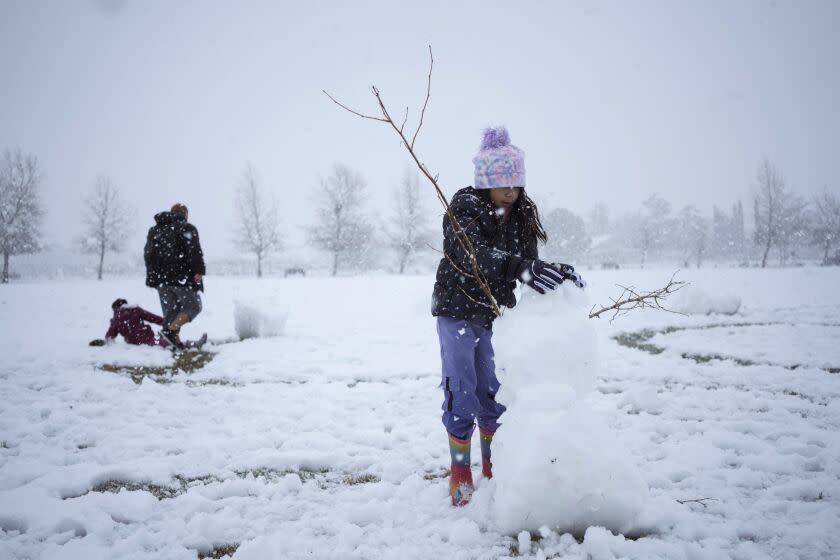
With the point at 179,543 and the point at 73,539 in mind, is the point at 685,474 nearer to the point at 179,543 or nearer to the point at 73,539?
the point at 179,543

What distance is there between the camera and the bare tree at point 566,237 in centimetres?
4341

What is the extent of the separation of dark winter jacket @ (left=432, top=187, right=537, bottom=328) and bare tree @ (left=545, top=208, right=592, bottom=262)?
138ft

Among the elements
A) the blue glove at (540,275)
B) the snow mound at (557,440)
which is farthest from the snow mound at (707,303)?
the blue glove at (540,275)

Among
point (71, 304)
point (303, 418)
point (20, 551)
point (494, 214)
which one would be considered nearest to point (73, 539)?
point (20, 551)

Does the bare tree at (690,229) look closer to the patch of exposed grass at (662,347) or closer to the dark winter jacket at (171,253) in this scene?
the patch of exposed grass at (662,347)

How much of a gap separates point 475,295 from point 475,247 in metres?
0.33

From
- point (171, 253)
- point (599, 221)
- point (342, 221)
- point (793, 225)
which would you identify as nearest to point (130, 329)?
point (171, 253)

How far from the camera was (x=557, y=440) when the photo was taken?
5.58 ft

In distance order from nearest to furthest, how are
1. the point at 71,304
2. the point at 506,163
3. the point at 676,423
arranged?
the point at 506,163
the point at 676,423
the point at 71,304

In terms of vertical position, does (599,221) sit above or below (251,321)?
above

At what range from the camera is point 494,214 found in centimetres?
223

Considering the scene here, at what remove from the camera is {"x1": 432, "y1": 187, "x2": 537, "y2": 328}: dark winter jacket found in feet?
7.07

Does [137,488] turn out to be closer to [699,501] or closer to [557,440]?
[557,440]

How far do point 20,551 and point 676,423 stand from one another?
3817 millimetres
